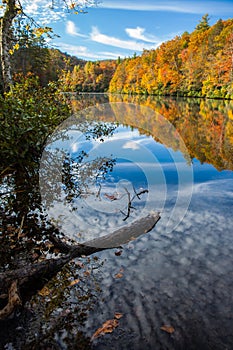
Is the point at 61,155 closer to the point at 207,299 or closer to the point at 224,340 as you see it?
the point at 207,299

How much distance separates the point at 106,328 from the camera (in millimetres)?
2980

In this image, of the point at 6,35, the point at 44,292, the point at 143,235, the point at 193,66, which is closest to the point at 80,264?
the point at 44,292

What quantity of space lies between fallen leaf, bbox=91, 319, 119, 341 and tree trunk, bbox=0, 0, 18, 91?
5.77m

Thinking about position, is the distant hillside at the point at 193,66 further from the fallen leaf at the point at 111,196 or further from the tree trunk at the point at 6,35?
the tree trunk at the point at 6,35

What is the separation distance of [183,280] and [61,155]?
13.3ft

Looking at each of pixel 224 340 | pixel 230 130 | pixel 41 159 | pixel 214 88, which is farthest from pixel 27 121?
pixel 214 88

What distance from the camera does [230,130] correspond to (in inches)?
664

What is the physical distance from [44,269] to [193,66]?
55759 millimetres

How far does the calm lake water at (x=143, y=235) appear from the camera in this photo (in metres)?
3.02

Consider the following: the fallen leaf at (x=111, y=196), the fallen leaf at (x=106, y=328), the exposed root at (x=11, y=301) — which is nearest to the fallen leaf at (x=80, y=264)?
the exposed root at (x=11, y=301)

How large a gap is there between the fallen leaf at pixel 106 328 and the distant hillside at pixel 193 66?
4381 centimetres

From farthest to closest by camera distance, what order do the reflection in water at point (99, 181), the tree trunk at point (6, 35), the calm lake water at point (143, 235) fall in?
the tree trunk at point (6, 35) → the reflection in water at point (99, 181) → the calm lake water at point (143, 235)

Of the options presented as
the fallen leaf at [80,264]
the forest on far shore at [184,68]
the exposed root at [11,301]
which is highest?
the forest on far shore at [184,68]

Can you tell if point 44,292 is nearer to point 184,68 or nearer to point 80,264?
point 80,264
